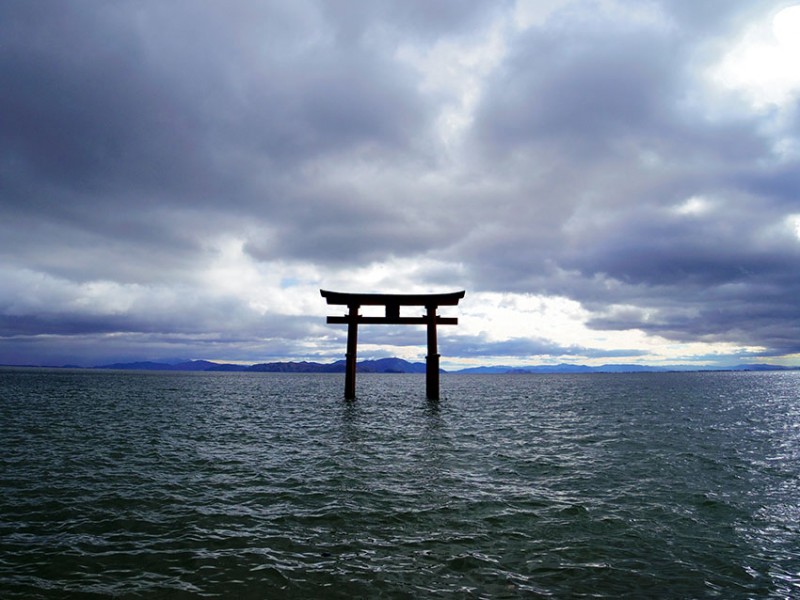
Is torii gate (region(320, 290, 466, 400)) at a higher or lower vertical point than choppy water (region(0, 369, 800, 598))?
higher

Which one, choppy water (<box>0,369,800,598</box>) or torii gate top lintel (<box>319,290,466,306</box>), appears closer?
choppy water (<box>0,369,800,598</box>)

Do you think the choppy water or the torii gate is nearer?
the choppy water

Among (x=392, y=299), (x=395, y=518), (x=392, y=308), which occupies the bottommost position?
(x=395, y=518)

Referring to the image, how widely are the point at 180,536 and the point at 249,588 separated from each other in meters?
2.32

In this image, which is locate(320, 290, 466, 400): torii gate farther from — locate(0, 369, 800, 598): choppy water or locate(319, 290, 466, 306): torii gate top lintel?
locate(0, 369, 800, 598): choppy water

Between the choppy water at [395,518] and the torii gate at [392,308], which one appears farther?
the torii gate at [392,308]

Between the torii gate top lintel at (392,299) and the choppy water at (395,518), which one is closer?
the choppy water at (395,518)

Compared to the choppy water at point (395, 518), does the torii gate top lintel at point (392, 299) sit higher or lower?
higher

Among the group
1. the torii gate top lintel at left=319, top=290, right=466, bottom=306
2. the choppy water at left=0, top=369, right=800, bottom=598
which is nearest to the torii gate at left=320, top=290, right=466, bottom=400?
the torii gate top lintel at left=319, top=290, right=466, bottom=306

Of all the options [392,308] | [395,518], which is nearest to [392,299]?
[392,308]

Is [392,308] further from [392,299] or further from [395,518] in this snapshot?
[395,518]

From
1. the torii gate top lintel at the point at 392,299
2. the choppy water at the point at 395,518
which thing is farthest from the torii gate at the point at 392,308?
the choppy water at the point at 395,518

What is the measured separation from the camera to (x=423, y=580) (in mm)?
5531

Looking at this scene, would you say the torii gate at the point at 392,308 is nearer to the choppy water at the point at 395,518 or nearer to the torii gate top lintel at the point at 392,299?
the torii gate top lintel at the point at 392,299
